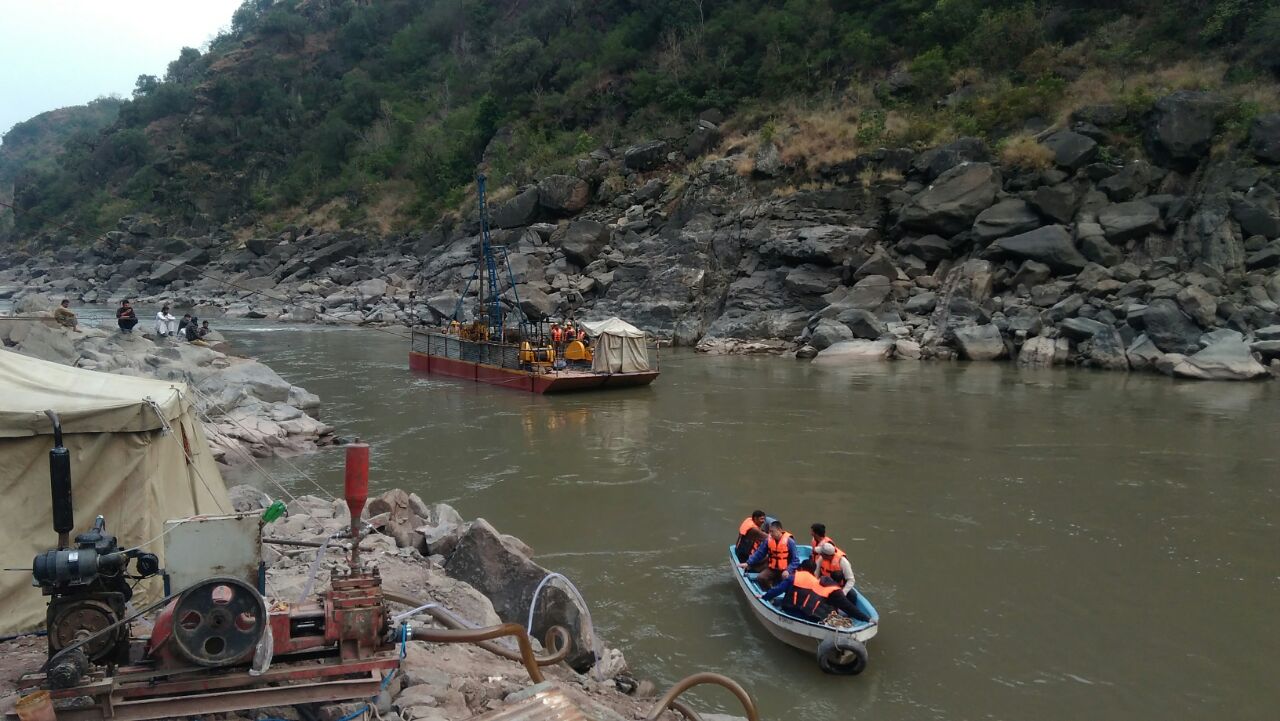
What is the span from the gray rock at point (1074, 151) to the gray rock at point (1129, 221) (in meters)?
2.98

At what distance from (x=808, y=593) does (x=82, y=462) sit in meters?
6.37

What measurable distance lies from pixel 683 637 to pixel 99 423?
5651 millimetres

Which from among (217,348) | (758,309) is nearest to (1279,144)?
(758,309)

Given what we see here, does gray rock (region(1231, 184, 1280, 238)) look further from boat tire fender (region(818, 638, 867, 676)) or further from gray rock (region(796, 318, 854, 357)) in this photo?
boat tire fender (region(818, 638, 867, 676))

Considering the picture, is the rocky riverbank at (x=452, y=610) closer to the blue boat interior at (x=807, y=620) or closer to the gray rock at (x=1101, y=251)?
the blue boat interior at (x=807, y=620)

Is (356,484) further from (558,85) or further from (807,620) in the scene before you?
(558,85)

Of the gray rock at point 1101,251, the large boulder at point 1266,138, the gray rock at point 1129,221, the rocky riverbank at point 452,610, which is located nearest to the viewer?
the rocky riverbank at point 452,610

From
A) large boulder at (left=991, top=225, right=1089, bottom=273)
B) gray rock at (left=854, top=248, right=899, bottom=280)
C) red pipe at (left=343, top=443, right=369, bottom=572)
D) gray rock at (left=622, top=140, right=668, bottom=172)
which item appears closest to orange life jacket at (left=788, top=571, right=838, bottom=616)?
red pipe at (left=343, top=443, right=369, bottom=572)

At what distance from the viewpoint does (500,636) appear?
541 centimetres

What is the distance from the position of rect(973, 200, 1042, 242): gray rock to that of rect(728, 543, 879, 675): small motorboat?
2874cm

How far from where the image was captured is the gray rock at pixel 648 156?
48.2m

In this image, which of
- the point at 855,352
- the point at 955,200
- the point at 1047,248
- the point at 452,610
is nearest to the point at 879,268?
the point at 955,200

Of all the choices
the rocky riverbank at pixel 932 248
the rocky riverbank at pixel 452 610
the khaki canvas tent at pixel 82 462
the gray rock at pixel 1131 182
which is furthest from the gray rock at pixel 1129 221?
the khaki canvas tent at pixel 82 462

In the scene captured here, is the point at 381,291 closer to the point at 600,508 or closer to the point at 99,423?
the point at 600,508
